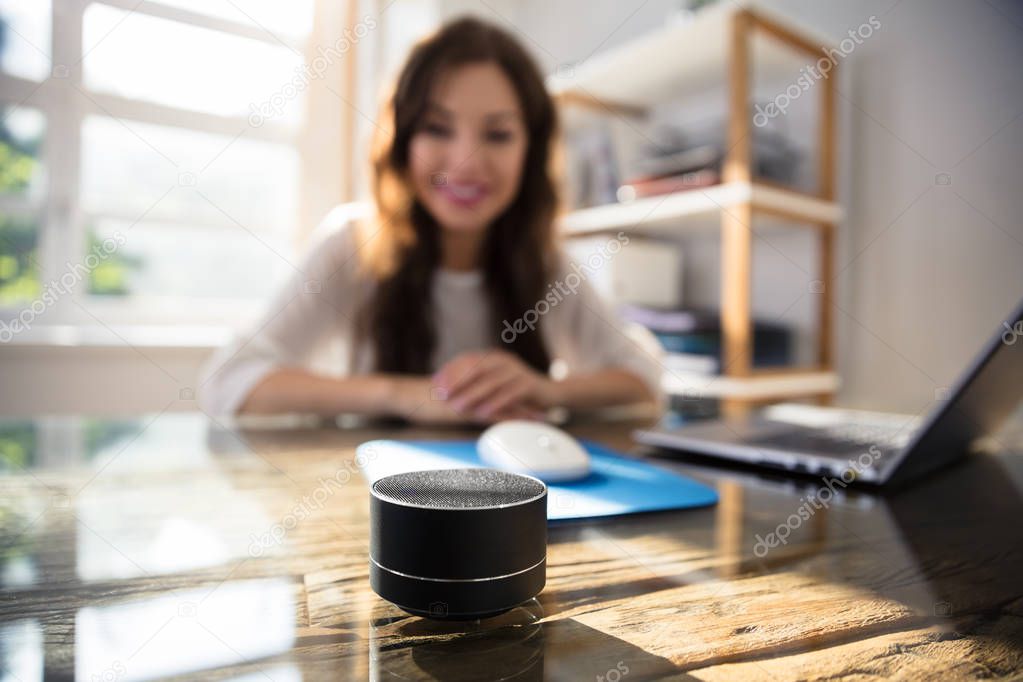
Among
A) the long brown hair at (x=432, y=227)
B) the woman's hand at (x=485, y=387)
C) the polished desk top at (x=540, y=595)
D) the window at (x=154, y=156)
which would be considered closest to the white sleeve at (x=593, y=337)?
the long brown hair at (x=432, y=227)

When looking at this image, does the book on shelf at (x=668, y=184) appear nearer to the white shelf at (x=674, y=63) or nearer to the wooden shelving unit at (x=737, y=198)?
the wooden shelving unit at (x=737, y=198)

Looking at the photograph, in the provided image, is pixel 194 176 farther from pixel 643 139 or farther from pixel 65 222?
pixel 643 139

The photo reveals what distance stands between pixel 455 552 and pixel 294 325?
1019 mm

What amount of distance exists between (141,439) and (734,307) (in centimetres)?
124

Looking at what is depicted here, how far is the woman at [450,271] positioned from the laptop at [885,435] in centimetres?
34

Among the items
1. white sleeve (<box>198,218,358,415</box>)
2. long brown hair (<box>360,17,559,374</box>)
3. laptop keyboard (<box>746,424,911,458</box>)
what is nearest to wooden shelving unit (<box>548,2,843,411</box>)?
long brown hair (<box>360,17,559,374</box>)

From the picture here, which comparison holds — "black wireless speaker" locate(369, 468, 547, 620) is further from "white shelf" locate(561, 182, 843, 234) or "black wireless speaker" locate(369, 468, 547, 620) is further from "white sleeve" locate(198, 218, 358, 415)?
"white shelf" locate(561, 182, 843, 234)

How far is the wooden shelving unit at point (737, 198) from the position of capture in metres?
1.48

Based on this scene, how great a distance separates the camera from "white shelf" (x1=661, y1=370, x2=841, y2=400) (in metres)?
1.52

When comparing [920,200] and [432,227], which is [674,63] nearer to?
[920,200]

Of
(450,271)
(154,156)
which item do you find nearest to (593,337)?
(450,271)

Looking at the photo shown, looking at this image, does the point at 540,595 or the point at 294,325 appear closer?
the point at 540,595

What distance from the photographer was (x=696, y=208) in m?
1.59

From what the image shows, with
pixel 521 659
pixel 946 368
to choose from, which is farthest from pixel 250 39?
pixel 521 659
